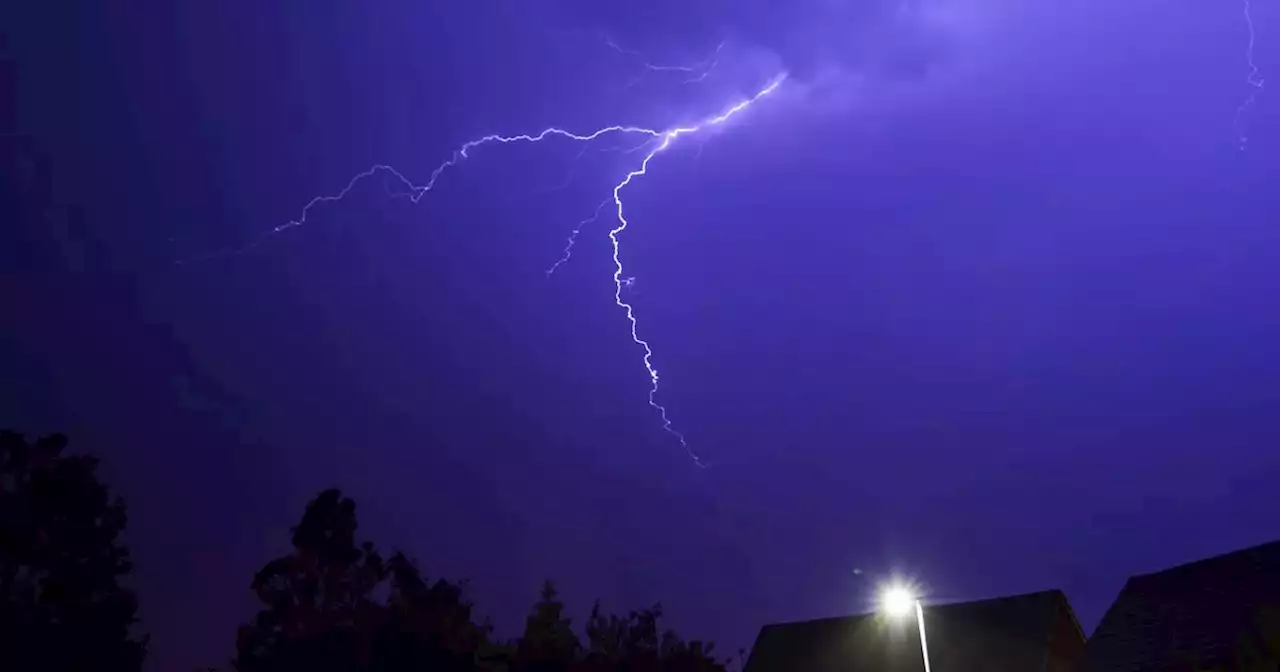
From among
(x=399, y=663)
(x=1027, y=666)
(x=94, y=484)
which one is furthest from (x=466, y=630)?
(x=1027, y=666)

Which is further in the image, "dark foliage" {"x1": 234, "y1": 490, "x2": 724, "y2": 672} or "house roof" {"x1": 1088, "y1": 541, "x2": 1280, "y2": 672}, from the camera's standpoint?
"dark foliage" {"x1": 234, "y1": 490, "x2": 724, "y2": 672}

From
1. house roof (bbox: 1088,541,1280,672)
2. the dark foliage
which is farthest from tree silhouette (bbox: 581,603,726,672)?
house roof (bbox: 1088,541,1280,672)

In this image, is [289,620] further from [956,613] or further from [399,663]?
[956,613]

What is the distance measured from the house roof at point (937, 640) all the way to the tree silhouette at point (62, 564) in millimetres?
18391

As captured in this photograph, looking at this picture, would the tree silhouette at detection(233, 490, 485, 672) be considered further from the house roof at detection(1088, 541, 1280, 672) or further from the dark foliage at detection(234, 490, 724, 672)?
the house roof at detection(1088, 541, 1280, 672)

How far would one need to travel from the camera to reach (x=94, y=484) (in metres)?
30.1

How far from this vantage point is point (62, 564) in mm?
28562

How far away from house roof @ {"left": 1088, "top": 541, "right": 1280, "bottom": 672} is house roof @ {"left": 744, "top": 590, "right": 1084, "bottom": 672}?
679 cm

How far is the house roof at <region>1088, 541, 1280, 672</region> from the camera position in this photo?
19.0 metres

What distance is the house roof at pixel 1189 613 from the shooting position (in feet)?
62.5

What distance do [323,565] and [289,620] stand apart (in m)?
2.13

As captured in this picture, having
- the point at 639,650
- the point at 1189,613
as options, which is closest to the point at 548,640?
the point at 639,650

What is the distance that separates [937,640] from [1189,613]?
10.6 metres

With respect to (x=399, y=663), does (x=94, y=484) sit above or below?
above
